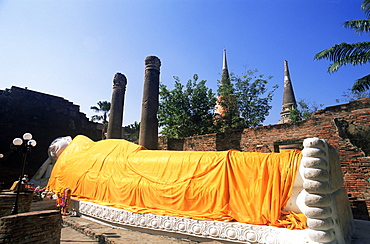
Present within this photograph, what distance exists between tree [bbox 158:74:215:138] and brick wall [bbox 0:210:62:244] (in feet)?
29.2

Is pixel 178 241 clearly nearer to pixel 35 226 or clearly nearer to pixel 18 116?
pixel 35 226

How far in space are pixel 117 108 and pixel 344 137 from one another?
9.24 metres

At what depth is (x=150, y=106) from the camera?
28.1 ft

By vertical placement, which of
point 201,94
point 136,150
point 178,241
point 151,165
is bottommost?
point 178,241

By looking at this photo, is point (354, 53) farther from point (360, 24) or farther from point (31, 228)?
point (31, 228)

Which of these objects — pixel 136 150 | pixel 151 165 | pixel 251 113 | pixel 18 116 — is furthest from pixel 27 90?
pixel 251 113

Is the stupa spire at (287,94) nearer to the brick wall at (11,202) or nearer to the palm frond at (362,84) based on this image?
the palm frond at (362,84)

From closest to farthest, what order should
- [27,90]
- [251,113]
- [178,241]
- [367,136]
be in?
[178,241], [367,136], [251,113], [27,90]

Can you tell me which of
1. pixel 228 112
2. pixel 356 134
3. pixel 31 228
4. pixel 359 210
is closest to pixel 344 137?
pixel 356 134

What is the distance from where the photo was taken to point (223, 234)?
12.1 feet

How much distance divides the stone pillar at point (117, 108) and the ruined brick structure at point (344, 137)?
5.89 m

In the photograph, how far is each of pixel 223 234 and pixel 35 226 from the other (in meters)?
2.87

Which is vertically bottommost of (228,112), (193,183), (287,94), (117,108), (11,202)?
(11,202)

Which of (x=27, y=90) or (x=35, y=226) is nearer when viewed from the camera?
(x=35, y=226)
